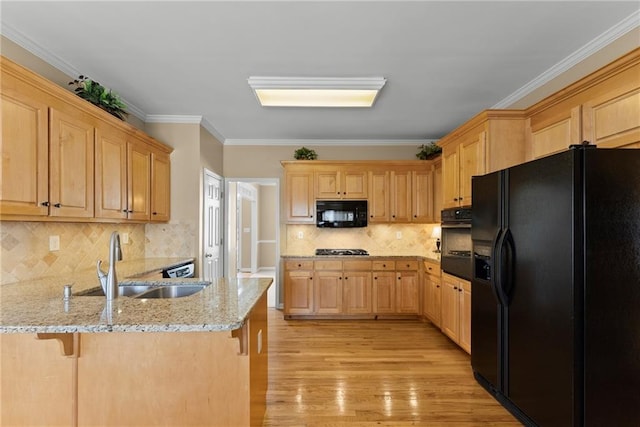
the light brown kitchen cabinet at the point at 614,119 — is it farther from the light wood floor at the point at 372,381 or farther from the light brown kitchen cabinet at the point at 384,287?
the light brown kitchen cabinet at the point at 384,287

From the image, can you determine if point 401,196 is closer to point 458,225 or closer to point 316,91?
point 458,225

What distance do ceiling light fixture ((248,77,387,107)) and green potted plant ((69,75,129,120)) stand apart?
3.91 ft

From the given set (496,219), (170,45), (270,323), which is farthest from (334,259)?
(170,45)

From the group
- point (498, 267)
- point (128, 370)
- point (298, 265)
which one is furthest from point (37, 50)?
point (498, 267)

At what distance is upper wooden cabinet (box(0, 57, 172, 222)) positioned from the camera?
1876mm

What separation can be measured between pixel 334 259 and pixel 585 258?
301 centimetres

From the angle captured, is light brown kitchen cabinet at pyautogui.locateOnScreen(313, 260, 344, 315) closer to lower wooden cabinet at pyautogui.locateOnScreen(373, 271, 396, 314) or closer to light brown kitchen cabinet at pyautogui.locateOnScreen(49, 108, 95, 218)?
lower wooden cabinet at pyautogui.locateOnScreen(373, 271, 396, 314)

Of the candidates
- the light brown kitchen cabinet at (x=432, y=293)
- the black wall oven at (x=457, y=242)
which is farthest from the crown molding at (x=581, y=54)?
the light brown kitchen cabinet at (x=432, y=293)

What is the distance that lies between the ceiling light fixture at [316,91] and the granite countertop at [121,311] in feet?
6.01

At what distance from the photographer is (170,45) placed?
94.1 inches

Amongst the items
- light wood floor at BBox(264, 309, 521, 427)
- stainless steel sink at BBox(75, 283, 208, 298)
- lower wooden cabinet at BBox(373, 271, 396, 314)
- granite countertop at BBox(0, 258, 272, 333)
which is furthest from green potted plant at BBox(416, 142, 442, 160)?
stainless steel sink at BBox(75, 283, 208, 298)

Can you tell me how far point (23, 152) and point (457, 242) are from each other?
3.43 m

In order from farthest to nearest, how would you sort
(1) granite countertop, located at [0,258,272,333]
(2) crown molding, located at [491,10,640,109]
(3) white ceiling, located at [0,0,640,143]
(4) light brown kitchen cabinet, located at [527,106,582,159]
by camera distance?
1. (4) light brown kitchen cabinet, located at [527,106,582,159]
2. (2) crown molding, located at [491,10,640,109]
3. (3) white ceiling, located at [0,0,640,143]
4. (1) granite countertop, located at [0,258,272,333]

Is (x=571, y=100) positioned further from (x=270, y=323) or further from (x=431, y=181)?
(x=270, y=323)
